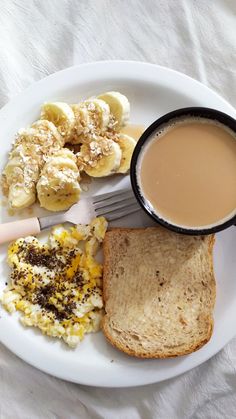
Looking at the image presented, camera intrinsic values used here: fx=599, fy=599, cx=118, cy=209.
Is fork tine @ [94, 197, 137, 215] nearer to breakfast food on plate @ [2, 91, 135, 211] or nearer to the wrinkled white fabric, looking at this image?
breakfast food on plate @ [2, 91, 135, 211]

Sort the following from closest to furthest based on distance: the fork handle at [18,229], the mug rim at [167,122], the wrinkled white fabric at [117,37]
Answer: the mug rim at [167,122]
the fork handle at [18,229]
the wrinkled white fabric at [117,37]

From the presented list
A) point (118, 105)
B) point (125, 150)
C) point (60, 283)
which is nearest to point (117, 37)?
point (118, 105)

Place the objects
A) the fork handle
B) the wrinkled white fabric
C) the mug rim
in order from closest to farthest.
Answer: the mug rim → the fork handle → the wrinkled white fabric

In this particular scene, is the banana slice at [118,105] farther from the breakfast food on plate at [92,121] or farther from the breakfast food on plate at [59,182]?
the breakfast food on plate at [59,182]

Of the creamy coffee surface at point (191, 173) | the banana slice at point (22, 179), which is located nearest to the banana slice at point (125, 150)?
the creamy coffee surface at point (191, 173)

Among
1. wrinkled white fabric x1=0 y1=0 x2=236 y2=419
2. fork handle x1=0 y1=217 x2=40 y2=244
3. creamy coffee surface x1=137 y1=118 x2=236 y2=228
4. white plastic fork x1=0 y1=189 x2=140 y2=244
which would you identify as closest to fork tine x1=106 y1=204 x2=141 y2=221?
white plastic fork x1=0 y1=189 x2=140 y2=244

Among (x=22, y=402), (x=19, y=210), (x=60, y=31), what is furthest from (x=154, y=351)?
(x=60, y=31)

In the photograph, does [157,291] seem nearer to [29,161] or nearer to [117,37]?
[29,161]
